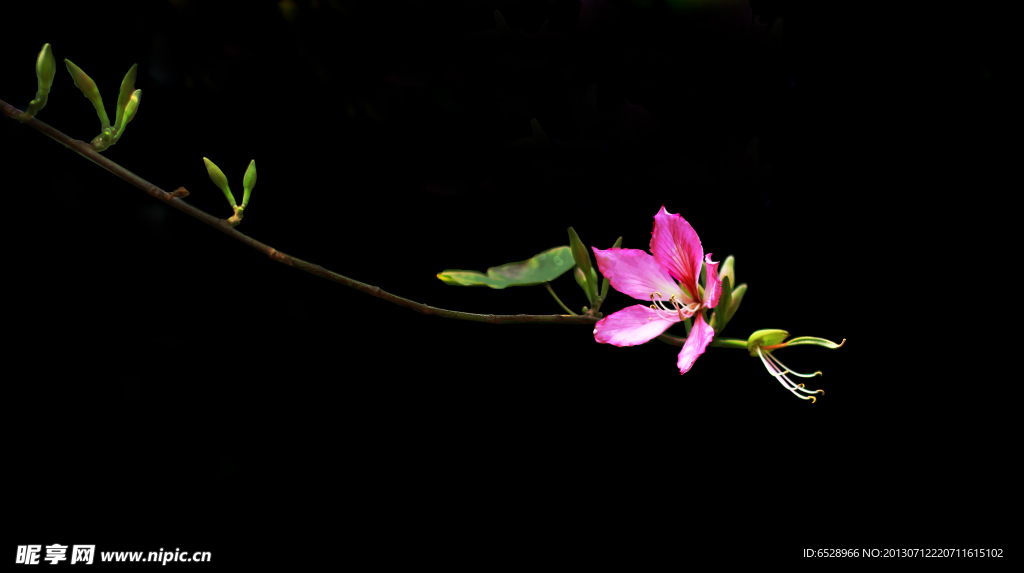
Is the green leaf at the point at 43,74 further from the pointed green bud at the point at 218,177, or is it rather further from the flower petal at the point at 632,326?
the flower petal at the point at 632,326

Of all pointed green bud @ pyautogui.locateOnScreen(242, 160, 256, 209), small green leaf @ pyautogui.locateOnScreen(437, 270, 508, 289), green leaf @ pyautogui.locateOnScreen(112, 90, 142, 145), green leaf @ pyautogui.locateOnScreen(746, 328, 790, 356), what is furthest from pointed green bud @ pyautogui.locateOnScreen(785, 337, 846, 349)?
green leaf @ pyautogui.locateOnScreen(112, 90, 142, 145)

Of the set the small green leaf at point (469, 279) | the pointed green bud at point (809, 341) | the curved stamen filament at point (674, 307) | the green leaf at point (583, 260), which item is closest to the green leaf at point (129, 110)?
the small green leaf at point (469, 279)

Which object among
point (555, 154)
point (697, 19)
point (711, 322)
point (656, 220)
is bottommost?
point (711, 322)

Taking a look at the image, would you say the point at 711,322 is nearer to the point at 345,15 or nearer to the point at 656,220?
the point at 656,220

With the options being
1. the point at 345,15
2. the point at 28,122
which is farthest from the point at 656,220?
the point at 28,122

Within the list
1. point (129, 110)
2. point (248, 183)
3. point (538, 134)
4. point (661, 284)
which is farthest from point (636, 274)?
point (129, 110)

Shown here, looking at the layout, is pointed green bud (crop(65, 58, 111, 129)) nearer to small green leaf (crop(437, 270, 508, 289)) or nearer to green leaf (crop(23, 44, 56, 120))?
green leaf (crop(23, 44, 56, 120))
